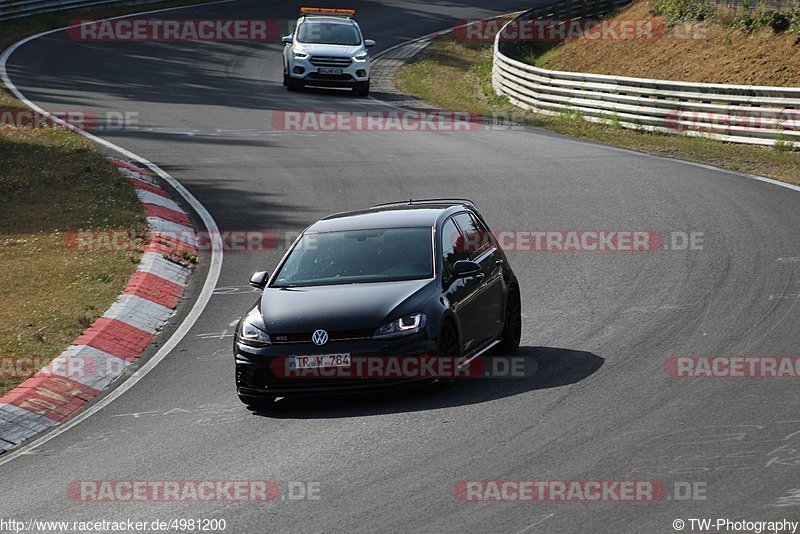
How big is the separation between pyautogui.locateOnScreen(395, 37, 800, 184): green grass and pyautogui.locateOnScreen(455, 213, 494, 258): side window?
10078 mm

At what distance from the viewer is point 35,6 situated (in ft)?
152

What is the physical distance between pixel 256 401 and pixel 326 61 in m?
24.0

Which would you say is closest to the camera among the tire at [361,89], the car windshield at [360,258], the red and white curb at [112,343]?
the red and white curb at [112,343]

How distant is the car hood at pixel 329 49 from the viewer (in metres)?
33.7

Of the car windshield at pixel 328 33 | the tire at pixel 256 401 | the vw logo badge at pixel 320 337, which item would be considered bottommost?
the car windshield at pixel 328 33

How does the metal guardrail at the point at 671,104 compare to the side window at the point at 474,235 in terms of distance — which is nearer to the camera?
the side window at the point at 474,235

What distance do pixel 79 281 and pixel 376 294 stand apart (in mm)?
6134

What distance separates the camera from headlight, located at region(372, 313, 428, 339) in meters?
10.2

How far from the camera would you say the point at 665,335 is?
39.1 ft

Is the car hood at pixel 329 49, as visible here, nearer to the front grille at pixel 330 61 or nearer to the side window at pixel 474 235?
the front grille at pixel 330 61

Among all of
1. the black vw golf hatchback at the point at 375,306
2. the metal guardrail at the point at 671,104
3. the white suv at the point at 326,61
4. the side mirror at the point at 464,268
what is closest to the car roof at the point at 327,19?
the white suv at the point at 326,61

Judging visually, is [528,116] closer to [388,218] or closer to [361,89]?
[361,89]

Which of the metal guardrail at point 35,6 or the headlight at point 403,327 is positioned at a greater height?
the headlight at point 403,327

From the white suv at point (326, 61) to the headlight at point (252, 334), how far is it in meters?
23.4
